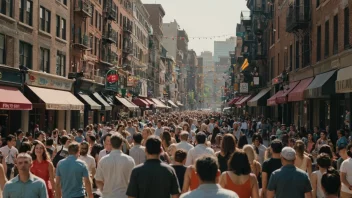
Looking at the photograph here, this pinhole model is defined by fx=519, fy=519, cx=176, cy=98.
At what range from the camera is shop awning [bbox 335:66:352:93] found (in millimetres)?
18844

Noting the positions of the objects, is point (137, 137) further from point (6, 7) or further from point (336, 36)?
point (6, 7)

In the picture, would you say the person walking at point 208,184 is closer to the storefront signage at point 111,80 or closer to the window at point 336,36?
the window at point 336,36

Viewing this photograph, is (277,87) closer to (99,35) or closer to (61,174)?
(99,35)

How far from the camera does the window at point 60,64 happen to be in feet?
119

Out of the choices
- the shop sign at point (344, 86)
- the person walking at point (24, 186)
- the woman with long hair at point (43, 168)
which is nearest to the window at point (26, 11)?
the shop sign at point (344, 86)

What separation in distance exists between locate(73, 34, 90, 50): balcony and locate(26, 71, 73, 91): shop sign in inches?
130

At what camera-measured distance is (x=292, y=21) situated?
107ft

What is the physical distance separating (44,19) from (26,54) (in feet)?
13.1

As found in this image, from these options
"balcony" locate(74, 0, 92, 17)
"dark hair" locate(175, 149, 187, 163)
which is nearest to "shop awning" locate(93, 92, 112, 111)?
"balcony" locate(74, 0, 92, 17)

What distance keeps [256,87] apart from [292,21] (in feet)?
82.7

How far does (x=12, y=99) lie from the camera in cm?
2600

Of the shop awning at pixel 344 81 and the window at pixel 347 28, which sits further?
the window at pixel 347 28

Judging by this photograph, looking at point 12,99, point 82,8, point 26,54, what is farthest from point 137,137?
point 82,8

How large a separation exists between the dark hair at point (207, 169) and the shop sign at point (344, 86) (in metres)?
14.8
